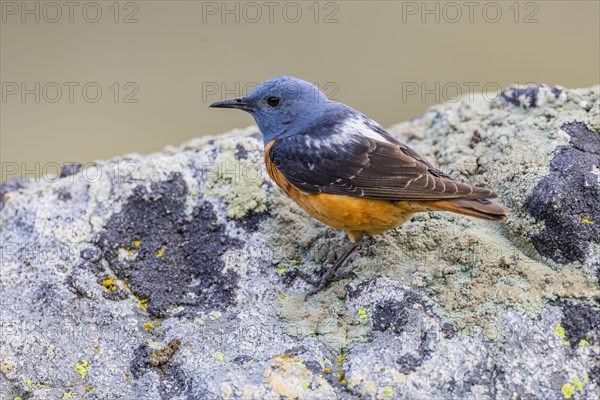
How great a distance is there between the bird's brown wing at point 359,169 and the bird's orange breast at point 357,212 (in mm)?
51

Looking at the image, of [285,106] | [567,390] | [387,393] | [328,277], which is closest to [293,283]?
[328,277]

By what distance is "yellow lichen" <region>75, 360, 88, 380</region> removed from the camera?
3.89m

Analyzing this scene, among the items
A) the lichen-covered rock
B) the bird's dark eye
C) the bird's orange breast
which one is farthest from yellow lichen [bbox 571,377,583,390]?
the bird's dark eye

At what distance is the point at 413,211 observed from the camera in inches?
181

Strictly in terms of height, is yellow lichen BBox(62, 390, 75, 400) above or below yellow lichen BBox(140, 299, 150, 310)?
below

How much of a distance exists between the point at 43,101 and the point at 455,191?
31.1 feet

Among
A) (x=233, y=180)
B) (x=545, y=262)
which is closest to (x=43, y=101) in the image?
(x=233, y=180)

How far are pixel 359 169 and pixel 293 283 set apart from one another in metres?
0.96

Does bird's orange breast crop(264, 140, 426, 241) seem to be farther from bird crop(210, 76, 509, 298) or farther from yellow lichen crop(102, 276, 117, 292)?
yellow lichen crop(102, 276, 117, 292)

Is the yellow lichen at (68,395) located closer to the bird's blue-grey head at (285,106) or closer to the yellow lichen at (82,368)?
the yellow lichen at (82,368)

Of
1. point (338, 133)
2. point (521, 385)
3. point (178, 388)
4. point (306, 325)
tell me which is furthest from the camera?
point (338, 133)

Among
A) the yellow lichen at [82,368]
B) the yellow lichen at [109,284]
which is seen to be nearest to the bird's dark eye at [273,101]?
the yellow lichen at [109,284]

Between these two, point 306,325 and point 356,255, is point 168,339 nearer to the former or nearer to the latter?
point 306,325

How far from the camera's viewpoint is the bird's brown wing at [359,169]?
449 cm
